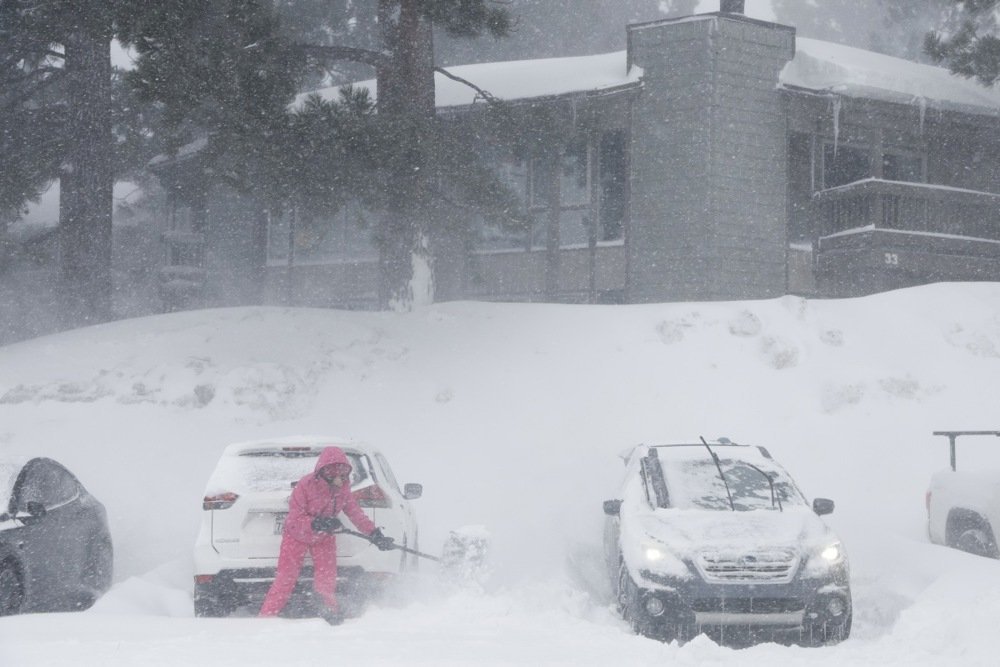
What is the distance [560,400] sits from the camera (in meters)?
16.2

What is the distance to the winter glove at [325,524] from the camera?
8.23 m

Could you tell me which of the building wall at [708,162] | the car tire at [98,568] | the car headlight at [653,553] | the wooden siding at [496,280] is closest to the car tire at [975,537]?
the car headlight at [653,553]

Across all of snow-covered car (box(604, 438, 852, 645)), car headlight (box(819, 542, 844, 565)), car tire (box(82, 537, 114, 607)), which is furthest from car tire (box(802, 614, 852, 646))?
car tire (box(82, 537, 114, 607))

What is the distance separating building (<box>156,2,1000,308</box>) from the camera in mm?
21406

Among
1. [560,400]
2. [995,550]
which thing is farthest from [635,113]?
[995,550]

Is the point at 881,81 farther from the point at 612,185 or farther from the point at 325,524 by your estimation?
the point at 325,524

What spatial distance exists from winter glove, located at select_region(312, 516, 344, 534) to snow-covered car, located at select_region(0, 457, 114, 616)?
7.48 ft

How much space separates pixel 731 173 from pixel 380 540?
14593mm

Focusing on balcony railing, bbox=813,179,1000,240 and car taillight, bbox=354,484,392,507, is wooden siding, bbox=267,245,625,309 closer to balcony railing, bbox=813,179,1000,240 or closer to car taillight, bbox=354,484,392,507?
balcony railing, bbox=813,179,1000,240

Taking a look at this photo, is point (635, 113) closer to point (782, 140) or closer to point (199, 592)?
point (782, 140)

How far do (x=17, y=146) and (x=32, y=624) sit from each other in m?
18.0

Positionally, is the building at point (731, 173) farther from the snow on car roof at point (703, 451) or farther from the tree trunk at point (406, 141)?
the snow on car roof at point (703, 451)

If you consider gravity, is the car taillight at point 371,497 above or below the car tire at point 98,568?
above

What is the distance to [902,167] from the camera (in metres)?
24.5
